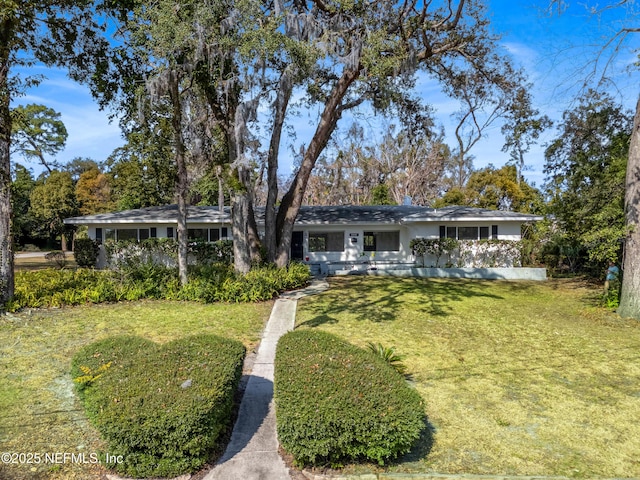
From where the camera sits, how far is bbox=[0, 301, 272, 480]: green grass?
4105 mm

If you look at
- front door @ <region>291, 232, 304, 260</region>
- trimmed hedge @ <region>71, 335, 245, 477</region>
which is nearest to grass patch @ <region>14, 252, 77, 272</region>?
front door @ <region>291, 232, 304, 260</region>

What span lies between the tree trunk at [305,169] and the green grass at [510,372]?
301cm

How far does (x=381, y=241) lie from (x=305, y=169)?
7634 mm

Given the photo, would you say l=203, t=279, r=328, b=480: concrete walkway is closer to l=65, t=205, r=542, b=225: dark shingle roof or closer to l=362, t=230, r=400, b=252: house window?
l=65, t=205, r=542, b=225: dark shingle roof

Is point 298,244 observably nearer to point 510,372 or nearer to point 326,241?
point 326,241

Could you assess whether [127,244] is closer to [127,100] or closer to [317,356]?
[127,100]

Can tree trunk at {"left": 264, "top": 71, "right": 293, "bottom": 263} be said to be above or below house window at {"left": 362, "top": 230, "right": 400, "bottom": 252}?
above

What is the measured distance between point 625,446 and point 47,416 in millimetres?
6506

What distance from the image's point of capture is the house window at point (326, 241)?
2100 centimetres

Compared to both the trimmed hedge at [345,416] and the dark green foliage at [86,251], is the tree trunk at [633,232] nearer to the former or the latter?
the trimmed hedge at [345,416]

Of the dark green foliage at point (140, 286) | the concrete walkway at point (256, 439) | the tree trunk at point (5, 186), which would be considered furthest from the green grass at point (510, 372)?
the tree trunk at point (5, 186)

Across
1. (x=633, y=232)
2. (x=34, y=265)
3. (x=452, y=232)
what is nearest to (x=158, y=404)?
(x=633, y=232)

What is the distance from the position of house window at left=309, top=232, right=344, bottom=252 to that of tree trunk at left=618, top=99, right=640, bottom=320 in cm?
1287

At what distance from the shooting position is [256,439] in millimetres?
4328
